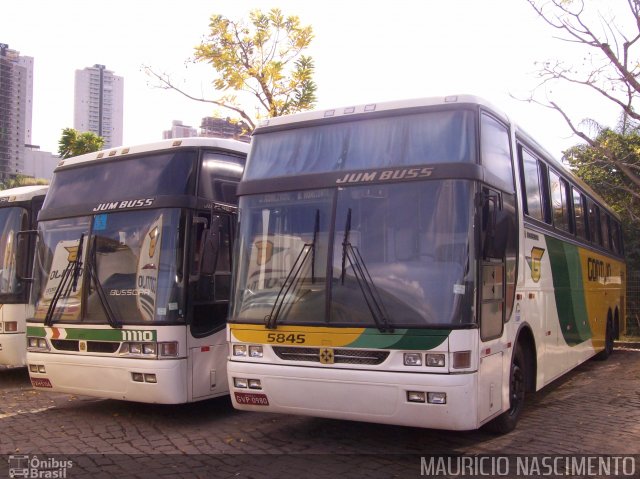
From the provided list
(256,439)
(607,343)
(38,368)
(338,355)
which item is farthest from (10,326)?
(607,343)

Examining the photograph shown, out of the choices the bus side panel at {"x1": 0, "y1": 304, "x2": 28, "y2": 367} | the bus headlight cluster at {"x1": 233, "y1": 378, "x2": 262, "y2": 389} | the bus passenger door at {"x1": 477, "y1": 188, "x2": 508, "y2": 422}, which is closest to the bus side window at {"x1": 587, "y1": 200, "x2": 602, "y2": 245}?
the bus passenger door at {"x1": 477, "y1": 188, "x2": 508, "y2": 422}

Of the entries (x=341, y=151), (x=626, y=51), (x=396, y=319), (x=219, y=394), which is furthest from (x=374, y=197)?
(x=626, y=51)

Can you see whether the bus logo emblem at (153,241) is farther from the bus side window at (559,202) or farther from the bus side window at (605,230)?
the bus side window at (605,230)

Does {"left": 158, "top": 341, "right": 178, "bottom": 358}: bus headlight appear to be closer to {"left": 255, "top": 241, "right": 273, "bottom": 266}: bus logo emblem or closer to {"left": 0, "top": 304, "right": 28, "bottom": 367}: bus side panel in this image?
{"left": 255, "top": 241, "right": 273, "bottom": 266}: bus logo emblem

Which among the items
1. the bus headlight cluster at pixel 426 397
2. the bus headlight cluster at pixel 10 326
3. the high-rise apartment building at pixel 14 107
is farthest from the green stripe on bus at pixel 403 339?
the high-rise apartment building at pixel 14 107

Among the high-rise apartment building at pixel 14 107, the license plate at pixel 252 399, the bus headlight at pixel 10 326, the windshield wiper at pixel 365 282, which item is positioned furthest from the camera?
the high-rise apartment building at pixel 14 107

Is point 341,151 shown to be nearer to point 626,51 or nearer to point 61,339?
point 61,339

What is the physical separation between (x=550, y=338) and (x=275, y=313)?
4.12 metres

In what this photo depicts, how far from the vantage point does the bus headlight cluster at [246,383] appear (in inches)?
244

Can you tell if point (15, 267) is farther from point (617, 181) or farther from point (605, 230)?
point (617, 181)

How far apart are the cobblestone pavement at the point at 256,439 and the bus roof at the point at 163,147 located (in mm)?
3255

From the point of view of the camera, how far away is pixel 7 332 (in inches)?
386

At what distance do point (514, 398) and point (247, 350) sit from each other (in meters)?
2.94

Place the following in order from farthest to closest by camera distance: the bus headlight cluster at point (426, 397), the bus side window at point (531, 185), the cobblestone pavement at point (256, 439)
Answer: the bus side window at point (531, 185) < the cobblestone pavement at point (256, 439) < the bus headlight cluster at point (426, 397)
